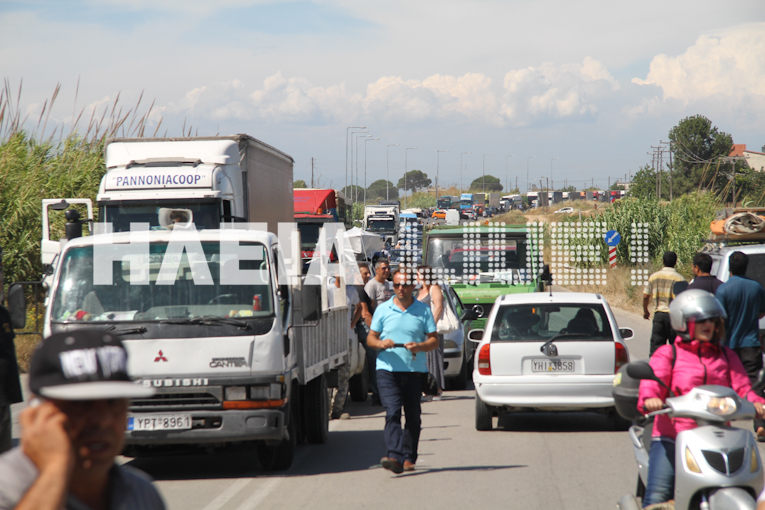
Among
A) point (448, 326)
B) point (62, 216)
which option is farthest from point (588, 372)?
point (62, 216)

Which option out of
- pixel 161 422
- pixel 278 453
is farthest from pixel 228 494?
pixel 278 453

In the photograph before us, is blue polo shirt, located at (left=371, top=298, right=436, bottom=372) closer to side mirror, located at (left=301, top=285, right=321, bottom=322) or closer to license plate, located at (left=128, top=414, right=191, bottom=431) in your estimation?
side mirror, located at (left=301, top=285, right=321, bottom=322)

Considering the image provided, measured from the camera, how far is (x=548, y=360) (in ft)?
36.7

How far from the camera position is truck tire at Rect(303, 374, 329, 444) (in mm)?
10461

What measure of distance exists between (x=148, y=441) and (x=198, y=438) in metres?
0.42

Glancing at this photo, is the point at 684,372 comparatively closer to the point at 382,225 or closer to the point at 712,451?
the point at 712,451

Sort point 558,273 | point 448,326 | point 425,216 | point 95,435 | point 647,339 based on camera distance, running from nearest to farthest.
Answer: point 95,435
point 448,326
point 647,339
point 558,273
point 425,216

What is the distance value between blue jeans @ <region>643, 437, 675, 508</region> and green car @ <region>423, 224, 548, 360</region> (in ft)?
52.5

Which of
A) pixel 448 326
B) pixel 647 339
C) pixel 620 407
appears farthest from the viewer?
pixel 647 339

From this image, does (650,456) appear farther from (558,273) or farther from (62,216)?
(558,273)

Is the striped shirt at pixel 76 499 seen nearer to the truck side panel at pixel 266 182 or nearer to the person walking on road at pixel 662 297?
the person walking on road at pixel 662 297

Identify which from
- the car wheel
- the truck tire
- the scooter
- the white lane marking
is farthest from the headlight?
the car wheel

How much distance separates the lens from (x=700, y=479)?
4.75 metres

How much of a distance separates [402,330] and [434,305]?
5037 millimetres
